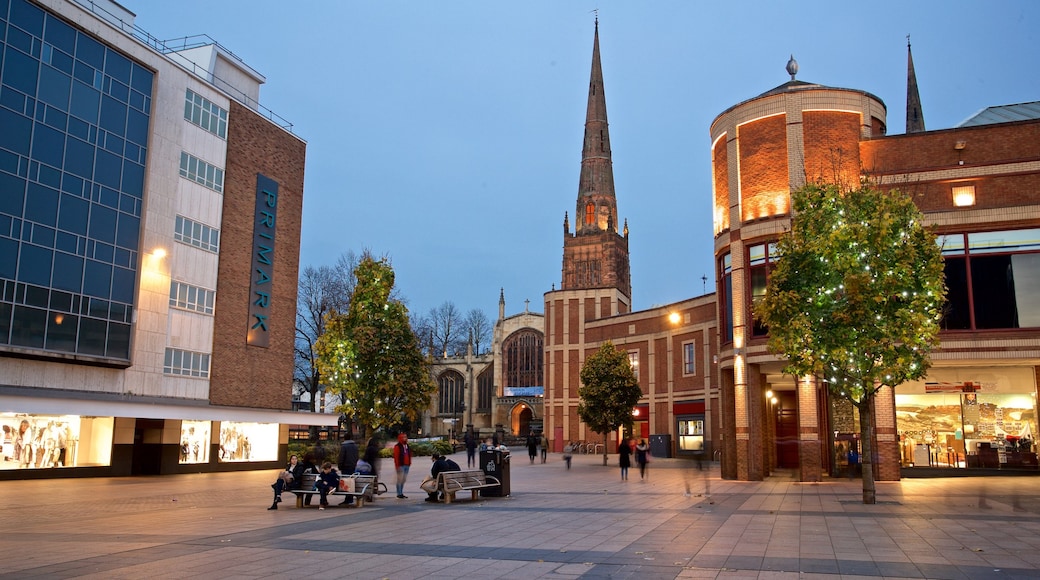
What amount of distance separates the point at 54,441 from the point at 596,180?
73.8m

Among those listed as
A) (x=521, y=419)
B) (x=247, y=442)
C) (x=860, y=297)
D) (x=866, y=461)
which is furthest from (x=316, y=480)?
(x=521, y=419)

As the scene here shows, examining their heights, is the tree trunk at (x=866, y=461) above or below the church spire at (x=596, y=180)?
below

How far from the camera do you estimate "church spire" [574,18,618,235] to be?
94.8 m

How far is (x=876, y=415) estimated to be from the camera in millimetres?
24328

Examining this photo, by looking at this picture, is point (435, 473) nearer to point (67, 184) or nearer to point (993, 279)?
point (993, 279)

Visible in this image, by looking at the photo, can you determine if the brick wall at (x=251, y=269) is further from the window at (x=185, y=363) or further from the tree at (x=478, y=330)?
the tree at (x=478, y=330)

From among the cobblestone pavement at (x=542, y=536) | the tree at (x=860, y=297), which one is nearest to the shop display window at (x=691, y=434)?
the cobblestone pavement at (x=542, y=536)

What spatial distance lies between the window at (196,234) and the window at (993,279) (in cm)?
2927

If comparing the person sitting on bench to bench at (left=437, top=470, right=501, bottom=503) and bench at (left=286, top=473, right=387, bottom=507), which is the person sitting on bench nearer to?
bench at (left=437, top=470, right=501, bottom=503)

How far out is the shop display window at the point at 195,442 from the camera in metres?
33.3

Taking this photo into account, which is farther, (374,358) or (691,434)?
(691,434)

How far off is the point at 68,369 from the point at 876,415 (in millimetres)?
27704

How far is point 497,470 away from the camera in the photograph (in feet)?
62.8

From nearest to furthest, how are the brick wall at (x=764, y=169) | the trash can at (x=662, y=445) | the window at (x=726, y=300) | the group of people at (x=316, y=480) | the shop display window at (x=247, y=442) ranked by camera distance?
the group of people at (x=316, y=480), the brick wall at (x=764, y=169), the window at (x=726, y=300), the shop display window at (x=247, y=442), the trash can at (x=662, y=445)
